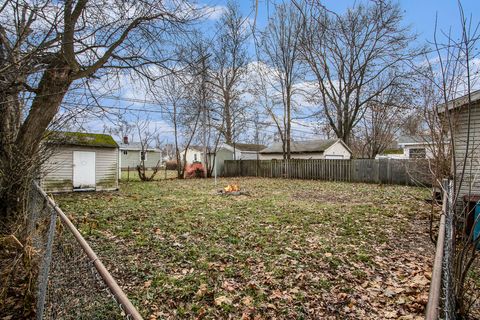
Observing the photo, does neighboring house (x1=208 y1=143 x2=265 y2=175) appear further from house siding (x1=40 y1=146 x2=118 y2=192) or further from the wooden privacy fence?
house siding (x1=40 y1=146 x2=118 y2=192)

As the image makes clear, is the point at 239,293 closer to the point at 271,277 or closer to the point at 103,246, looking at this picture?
the point at 271,277

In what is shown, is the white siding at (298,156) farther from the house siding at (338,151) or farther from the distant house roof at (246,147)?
the distant house roof at (246,147)

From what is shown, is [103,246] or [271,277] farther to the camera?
[103,246]

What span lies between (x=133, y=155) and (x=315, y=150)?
26341 millimetres

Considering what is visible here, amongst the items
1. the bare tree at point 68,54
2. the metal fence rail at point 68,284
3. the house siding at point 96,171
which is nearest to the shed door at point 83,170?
the house siding at point 96,171

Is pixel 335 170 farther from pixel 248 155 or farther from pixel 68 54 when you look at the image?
pixel 68 54

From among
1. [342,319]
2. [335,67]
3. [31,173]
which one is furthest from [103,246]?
[335,67]

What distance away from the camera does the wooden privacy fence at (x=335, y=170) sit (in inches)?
632

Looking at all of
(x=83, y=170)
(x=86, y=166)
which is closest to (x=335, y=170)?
(x=86, y=166)

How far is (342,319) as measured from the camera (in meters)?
2.94

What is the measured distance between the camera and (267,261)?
14.3 ft

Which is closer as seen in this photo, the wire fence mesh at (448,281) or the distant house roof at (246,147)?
the wire fence mesh at (448,281)

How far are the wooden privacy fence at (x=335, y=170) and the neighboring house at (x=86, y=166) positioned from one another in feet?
36.3

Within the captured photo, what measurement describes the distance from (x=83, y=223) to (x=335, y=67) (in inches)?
729
